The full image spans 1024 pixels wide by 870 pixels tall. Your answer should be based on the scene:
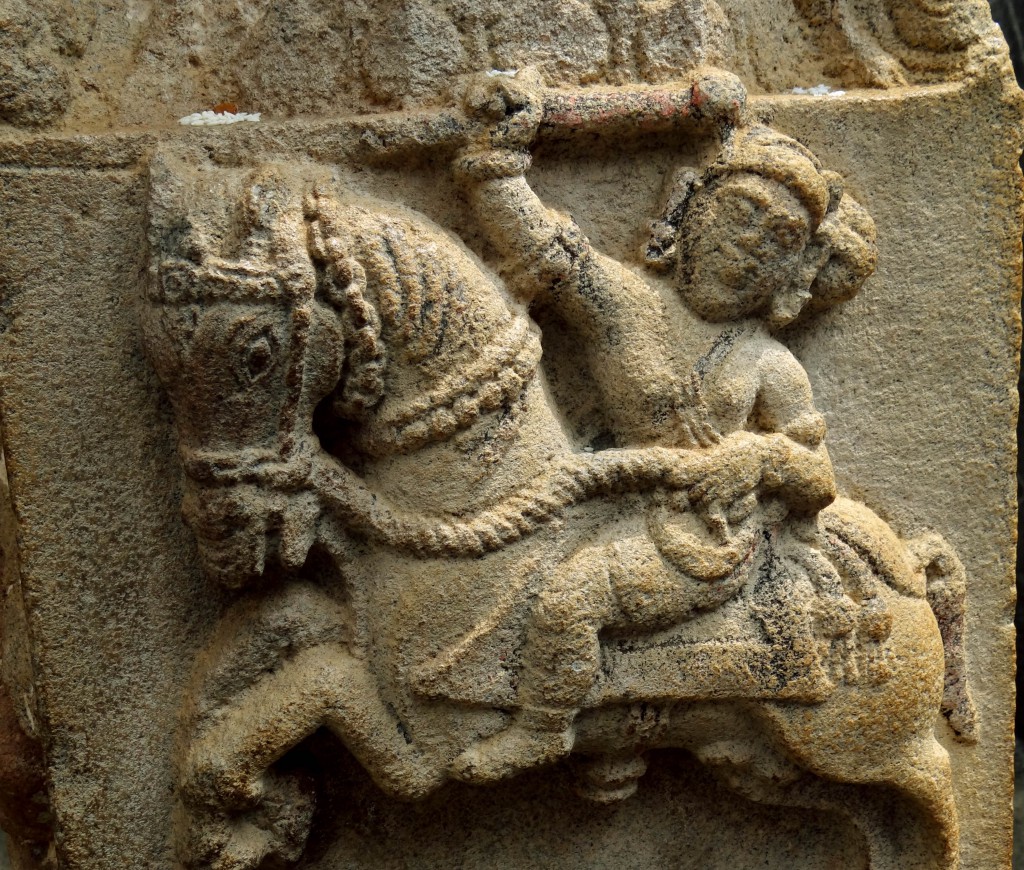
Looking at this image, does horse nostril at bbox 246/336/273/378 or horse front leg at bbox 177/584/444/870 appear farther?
horse front leg at bbox 177/584/444/870

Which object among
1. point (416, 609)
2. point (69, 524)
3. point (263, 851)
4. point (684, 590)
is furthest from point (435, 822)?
point (69, 524)

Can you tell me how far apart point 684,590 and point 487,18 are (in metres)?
0.96

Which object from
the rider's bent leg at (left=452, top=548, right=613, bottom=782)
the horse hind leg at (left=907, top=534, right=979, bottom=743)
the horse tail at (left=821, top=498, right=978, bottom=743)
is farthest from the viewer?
the horse hind leg at (left=907, top=534, right=979, bottom=743)

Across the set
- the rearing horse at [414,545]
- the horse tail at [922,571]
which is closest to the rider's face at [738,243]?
the rearing horse at [414,545]

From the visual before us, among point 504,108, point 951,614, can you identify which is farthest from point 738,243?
point 951,614

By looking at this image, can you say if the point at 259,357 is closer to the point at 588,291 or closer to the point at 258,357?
the point at 258,357

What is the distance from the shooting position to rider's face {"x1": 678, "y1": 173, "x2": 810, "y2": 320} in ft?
5.91

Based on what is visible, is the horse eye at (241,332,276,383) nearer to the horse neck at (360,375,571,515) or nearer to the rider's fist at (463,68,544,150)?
the horse neck at (360,375,571,515)

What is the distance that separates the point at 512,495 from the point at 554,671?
0.90 ft

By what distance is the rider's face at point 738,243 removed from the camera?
1.80 meters

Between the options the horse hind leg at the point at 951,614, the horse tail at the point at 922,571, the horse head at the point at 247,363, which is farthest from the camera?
the horse hind leg at the point at 951,614

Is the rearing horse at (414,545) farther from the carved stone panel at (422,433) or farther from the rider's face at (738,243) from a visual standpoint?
the rider's face at (738,243)

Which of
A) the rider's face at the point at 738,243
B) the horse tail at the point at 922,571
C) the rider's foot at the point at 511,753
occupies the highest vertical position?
the rider's face at the point at 738,243

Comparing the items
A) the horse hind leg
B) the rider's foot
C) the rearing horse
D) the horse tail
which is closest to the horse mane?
the rearing horse
